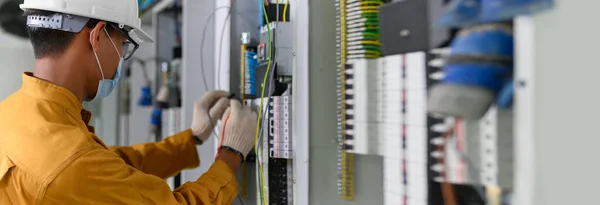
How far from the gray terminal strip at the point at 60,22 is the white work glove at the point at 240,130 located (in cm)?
53

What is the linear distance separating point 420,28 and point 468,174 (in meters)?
0.34

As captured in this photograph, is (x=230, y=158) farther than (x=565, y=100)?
Yes

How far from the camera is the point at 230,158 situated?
1.52 m

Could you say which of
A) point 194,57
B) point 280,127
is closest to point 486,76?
point 280,127

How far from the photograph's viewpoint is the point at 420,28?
1.02 meters

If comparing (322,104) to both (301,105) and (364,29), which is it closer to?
(301,105)

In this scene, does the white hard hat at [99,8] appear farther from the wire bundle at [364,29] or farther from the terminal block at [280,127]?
the wire bundle at [364,29]

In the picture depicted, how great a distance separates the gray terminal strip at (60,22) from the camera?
4.36ft

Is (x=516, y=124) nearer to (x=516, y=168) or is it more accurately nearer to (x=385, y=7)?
(x=516, y=168)

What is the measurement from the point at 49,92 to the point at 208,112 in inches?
25.2

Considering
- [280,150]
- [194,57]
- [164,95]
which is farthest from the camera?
[164,95]

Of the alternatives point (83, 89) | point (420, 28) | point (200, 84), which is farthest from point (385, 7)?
point (200, 84)

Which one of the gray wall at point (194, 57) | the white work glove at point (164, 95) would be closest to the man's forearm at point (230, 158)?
the gray wall at point (194, 57)

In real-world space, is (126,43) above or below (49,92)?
above
